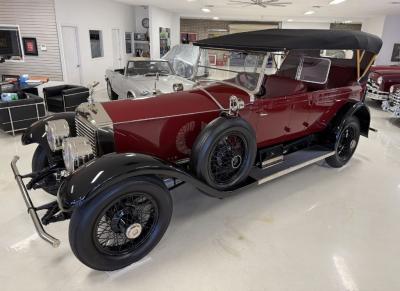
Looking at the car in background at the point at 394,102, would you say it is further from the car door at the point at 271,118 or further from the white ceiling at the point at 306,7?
the car door at the point at 271,118

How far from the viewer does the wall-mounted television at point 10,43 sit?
614 centimetres

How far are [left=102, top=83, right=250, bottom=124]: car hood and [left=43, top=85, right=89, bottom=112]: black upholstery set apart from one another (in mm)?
3848

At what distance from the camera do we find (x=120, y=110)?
2.72m

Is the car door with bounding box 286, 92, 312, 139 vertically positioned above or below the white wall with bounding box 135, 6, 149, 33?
below

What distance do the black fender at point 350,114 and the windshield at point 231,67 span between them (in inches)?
61.2

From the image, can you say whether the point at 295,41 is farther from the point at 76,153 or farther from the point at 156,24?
the point at 156,24

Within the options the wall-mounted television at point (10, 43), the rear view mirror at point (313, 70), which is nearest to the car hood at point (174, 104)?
the rear view mirror at point (313, 70)

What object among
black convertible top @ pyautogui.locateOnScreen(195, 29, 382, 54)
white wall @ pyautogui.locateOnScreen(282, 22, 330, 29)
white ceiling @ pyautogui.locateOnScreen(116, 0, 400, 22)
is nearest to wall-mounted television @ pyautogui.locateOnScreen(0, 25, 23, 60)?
black convertible top @ pyautogui.locateOnScreen(195, 29, 382, 54)

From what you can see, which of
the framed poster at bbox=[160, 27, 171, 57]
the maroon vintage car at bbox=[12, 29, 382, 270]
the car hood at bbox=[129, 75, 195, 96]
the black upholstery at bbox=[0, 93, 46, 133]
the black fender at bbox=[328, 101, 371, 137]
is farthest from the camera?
the framed poster at bbox=[160, 27, 171, 57]

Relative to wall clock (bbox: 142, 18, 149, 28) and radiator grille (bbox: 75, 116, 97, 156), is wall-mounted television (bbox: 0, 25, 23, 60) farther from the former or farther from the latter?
wall clock (bbox: 142, 18, 149, 28)

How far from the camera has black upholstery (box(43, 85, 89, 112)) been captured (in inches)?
246

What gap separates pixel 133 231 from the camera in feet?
7.44

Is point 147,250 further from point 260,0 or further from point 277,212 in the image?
point 260,0

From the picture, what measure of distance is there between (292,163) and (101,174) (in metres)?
2.45
